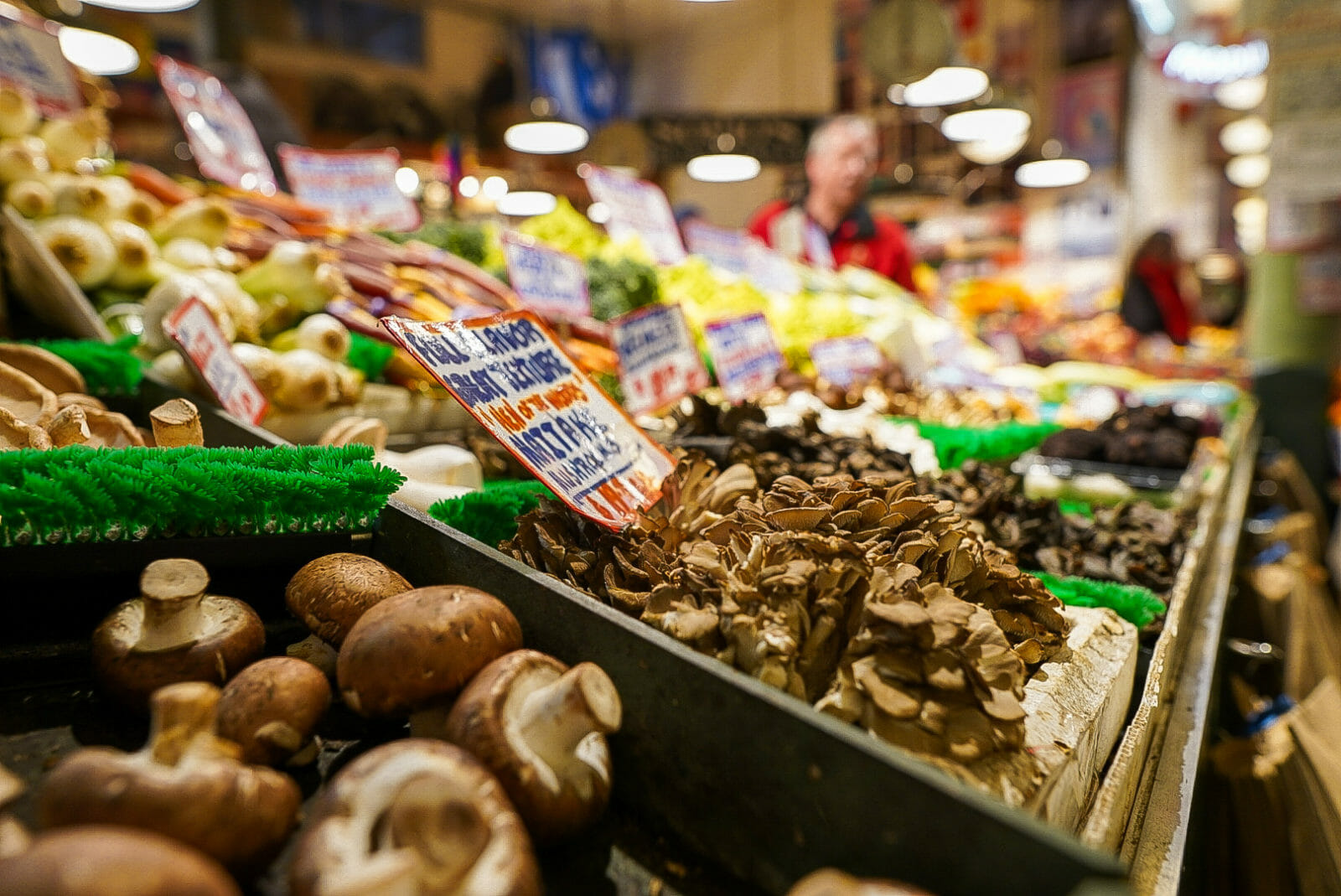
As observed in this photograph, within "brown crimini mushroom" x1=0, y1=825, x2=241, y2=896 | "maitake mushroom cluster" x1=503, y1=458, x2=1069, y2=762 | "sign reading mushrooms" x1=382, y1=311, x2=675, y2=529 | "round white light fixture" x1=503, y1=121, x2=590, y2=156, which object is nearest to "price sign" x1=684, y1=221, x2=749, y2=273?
"round white light fixture" x1=503, y1=121, x2=590, y2=156

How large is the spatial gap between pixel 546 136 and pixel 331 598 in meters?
8.04

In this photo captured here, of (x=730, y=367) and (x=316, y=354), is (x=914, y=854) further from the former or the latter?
(x=730, y=367)

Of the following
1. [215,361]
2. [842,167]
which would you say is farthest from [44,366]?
[842,167]

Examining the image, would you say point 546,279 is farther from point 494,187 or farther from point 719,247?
point 494,187

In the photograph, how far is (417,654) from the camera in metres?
0.94

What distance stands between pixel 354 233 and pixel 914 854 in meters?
3.58

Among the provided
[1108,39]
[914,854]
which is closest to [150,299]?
[914,854]

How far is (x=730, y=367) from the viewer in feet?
10.9

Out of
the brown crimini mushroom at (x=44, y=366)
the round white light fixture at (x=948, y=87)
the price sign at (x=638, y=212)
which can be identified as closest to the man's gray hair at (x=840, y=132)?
the round white light fixture at (x=948, y=87)

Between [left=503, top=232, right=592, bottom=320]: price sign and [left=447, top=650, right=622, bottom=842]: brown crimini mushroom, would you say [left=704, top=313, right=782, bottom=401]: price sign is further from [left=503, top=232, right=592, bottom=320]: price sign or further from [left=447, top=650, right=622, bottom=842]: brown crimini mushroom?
[left=447, top=650, right=622, bottom=842]: brown crimini mushroom

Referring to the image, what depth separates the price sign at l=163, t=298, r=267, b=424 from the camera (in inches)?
75.0

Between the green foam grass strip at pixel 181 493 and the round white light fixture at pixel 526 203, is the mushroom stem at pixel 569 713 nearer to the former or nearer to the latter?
the green foam grass strip at pixel 181 493

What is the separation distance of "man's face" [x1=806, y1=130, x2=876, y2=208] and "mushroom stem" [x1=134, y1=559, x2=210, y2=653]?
22.4 ft

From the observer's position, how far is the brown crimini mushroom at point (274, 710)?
92cm
